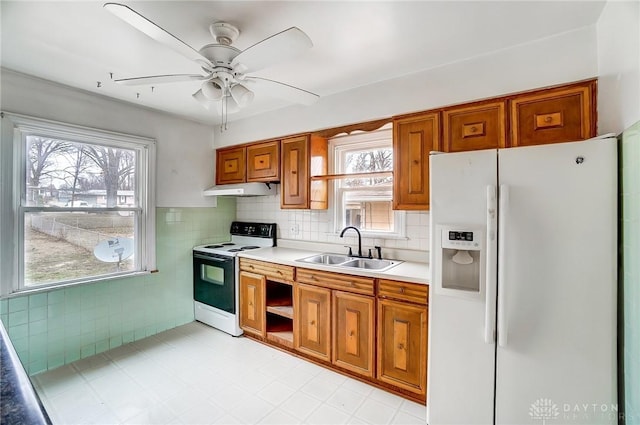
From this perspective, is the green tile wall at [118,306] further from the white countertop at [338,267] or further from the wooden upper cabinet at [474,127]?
the wooden upper cabinet at [474,127]

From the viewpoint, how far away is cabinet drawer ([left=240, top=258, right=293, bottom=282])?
2.67 m

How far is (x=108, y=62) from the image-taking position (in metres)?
2.08

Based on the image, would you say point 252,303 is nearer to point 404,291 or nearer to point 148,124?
point 404,291

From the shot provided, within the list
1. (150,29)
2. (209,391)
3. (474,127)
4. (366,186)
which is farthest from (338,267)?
(150,29)

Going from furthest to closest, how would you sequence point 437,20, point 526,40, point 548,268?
point 526,40 → point 437,20 → point 548,268

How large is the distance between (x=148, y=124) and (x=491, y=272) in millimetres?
3402

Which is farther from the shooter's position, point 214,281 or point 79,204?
point 214,281

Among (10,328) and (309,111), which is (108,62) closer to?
(309,111)

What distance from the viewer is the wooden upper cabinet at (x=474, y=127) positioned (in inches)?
76.9

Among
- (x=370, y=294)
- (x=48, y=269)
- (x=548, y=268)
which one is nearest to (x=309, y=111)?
(x=370, y=294)

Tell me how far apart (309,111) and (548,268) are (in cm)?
230

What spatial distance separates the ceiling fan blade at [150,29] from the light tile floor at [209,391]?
2.20 m

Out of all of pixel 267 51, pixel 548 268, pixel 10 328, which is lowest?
pixel 10 328

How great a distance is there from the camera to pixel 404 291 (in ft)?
6.72
